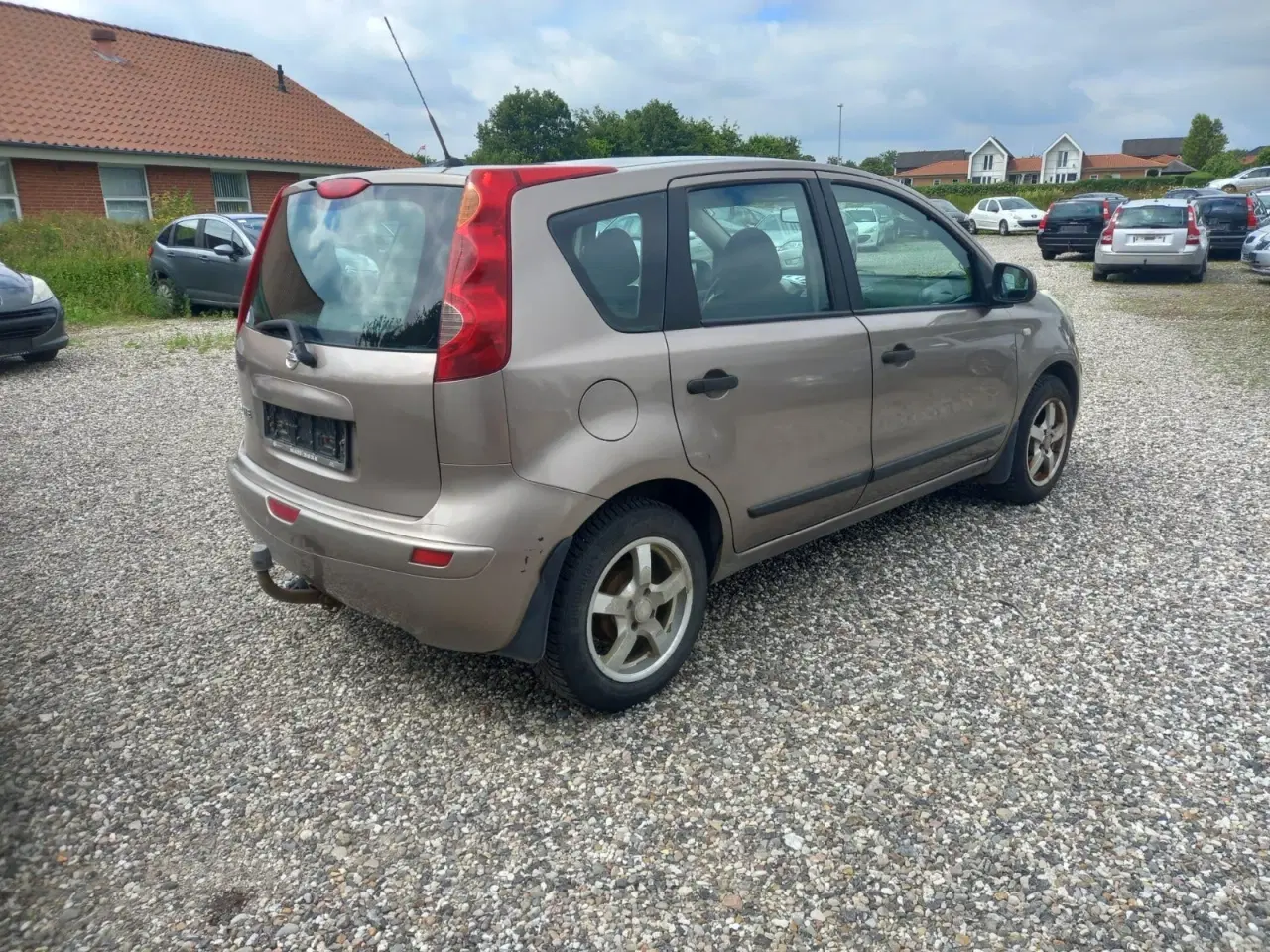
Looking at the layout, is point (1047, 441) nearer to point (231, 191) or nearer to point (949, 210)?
point (949, 210)

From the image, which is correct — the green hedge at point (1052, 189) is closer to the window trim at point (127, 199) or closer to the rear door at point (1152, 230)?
the rear door at point (1152, 230)

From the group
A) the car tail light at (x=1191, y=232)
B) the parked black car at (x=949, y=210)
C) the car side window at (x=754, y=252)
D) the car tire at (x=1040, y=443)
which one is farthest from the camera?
the car tail light at (x=1191, y=232)

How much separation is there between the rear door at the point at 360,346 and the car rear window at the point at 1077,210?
75.4ft

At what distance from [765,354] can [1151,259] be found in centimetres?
1668

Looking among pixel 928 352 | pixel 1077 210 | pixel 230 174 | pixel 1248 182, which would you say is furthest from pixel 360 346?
pixel 1248 182

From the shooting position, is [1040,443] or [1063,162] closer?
[1040,443]

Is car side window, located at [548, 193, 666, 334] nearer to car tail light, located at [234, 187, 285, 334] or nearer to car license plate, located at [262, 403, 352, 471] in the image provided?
car license plate, located at [262, 403, 352, 471]

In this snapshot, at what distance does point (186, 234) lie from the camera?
1458 centimetres

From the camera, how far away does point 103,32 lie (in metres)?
25.4

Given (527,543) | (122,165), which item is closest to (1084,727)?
(527,543)

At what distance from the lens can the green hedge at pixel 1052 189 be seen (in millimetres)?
48375

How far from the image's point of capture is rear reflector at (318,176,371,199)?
316 centimetres

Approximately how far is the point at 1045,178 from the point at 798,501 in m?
118

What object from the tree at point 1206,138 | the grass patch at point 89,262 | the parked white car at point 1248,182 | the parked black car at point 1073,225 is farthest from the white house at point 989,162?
the grass patch at point 89,262
